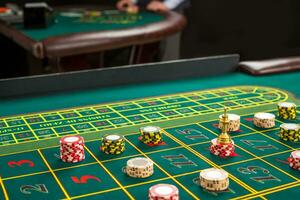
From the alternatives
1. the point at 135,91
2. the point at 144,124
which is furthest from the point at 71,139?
the point at 135,91

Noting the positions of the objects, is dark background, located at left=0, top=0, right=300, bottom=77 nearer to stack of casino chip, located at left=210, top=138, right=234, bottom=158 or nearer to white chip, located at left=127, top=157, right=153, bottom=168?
stack of casino chip, located at left=210, top=138, right=234, bottom=158

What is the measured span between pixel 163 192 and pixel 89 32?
260 cm

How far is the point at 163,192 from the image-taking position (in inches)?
52.1

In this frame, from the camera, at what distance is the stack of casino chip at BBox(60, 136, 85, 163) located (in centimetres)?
163

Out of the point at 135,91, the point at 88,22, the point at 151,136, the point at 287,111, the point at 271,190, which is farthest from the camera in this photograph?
the point at 88,22

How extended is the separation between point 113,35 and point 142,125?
1.90 metres

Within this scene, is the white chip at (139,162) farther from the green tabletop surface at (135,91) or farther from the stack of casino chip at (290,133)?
the green tabletop surface at (135,91)

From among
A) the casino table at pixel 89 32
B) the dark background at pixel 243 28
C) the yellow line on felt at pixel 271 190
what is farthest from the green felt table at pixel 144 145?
the dark background at pixel 243 28

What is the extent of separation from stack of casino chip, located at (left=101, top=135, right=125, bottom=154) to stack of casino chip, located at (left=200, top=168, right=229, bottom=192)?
0.38 m

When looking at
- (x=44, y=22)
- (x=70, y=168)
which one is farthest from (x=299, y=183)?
(x=44, y=22)

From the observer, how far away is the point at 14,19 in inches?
169

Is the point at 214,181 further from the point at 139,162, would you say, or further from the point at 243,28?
the point at 243,28

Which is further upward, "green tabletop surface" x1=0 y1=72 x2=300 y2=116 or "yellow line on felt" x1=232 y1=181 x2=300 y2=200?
"yellow line on felt" x1=232 y1=181 x2=300 y2=200

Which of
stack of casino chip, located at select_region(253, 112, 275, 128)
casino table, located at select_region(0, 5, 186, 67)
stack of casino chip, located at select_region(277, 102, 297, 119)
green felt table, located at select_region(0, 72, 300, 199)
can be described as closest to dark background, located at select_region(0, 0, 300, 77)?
casino table, located at select_region(0, 5, 186, 67)
